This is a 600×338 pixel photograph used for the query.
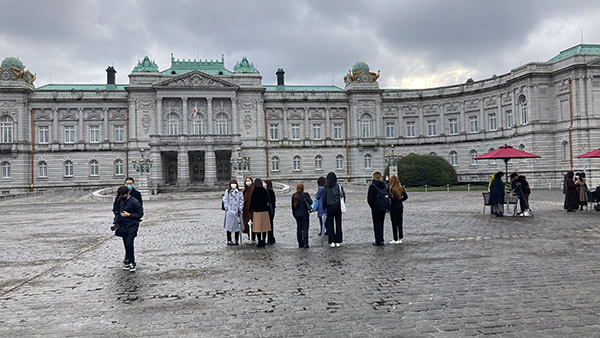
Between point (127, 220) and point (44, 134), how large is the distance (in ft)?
199

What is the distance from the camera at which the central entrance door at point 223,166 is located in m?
65.4

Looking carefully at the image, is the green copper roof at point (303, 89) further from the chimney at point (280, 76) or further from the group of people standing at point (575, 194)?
the group of people standing at point (575, 194)

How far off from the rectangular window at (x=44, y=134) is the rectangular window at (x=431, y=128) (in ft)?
172

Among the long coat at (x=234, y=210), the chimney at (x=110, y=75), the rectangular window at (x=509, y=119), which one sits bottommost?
the long coat at (x=234, y=210)

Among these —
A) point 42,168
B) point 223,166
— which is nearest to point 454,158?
point 223,166

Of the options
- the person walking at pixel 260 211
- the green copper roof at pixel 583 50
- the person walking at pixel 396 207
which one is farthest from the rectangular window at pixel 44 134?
the green copper roof at pixel 583 50

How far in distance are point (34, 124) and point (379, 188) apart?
62.0 meters

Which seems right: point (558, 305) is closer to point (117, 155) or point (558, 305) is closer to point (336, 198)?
point (336, 198)

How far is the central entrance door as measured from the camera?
65438mm

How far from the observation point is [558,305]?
24.5 ft

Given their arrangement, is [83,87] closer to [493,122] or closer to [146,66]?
[146,66]

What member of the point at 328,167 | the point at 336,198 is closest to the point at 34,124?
the point at 328,167

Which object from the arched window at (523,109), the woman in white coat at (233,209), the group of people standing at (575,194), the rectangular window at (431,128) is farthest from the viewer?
the rectangular window at (431,128)

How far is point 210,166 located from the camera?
203 ft
